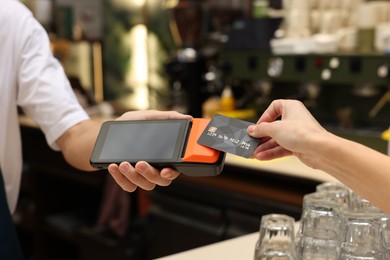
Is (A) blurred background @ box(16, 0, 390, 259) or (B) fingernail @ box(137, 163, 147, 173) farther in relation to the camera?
(A) blurred background @ box(16, 0, 390, 259)

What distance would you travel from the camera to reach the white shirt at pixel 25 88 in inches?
66.6

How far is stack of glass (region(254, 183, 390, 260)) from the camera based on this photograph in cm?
113

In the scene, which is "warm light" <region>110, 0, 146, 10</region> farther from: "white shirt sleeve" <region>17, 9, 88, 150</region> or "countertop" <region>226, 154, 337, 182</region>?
"white shirt sleeve" <region>17, 9, 88, 150</region>

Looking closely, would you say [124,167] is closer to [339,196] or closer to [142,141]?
[142,141]

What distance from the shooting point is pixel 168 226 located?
2.88m

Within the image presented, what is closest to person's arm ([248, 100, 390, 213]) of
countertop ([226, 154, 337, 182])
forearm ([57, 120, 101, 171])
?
forearm ([57, 120, 101, 171])

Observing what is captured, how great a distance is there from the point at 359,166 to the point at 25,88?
1027 mm

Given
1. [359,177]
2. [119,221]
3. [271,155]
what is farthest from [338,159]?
[119,221]

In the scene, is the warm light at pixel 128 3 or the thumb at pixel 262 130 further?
the warm light at pixel 128 3

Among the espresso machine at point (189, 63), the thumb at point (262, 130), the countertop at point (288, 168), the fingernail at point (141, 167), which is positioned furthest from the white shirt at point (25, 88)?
the espresso machine at point (189, 63)

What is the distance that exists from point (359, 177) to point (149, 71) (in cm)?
351

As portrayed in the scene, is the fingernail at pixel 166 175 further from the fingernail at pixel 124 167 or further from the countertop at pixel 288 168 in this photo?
the countertop at pixel 288 168

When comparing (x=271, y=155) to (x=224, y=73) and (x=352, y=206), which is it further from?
(x=224, y=73)

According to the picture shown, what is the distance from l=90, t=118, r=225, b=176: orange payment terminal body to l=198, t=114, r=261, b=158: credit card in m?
0.01
